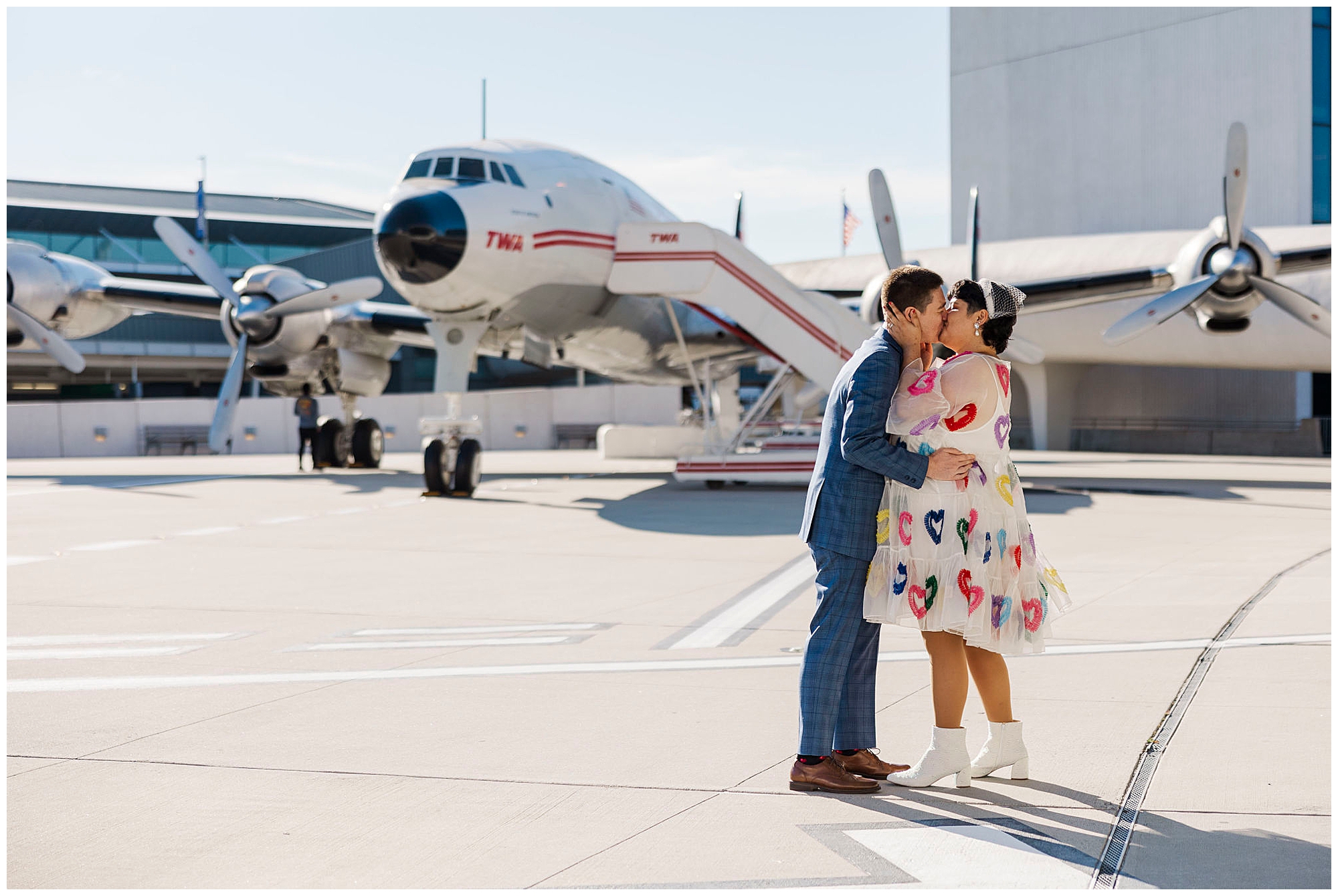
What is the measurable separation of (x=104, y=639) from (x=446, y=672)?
217cm

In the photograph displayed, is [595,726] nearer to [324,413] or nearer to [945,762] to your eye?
[945,762]

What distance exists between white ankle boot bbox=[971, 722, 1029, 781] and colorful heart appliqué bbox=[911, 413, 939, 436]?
102 cm

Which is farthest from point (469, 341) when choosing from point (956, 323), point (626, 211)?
point (956, 323)

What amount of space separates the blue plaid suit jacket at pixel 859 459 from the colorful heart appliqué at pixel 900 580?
4.4 inches

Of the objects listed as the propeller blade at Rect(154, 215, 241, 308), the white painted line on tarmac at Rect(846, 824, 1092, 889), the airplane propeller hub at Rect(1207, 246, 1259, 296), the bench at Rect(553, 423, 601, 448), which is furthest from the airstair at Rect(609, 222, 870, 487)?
the bench at Rect(553, 423, 601, 448)

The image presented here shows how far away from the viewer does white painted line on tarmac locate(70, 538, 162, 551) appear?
10.9 metres

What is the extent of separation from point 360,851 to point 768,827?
3.82 feet

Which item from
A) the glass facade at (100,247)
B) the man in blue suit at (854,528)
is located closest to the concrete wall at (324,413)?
the glass facade at (100,247)

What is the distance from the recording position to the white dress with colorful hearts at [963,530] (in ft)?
12.6

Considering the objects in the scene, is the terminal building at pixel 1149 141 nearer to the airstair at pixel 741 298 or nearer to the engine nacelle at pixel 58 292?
the airstair at pixel 741 298

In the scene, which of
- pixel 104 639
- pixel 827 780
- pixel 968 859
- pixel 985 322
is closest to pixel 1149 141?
pixel 104 639

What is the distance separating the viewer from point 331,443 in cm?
2416

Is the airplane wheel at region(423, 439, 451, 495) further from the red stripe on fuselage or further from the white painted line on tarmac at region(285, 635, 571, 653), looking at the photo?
the white painted line on tarmac at region(285, 635, 571, 653)

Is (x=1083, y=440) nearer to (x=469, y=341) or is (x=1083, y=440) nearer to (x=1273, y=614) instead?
(x=469, y=341)
